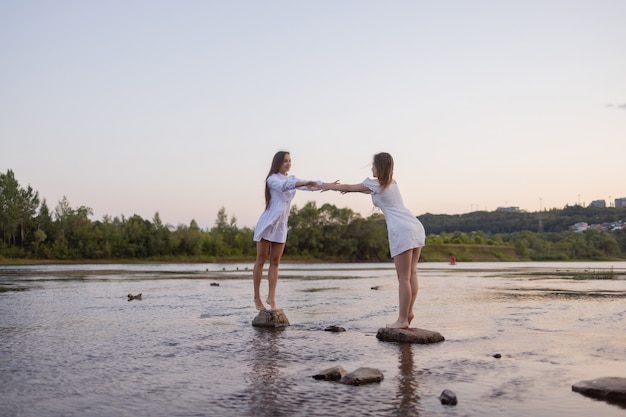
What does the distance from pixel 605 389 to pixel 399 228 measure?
12.3 ft

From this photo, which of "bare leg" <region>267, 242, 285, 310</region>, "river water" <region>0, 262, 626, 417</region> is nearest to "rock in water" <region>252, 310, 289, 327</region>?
"river water" <region>0, 262, 626, 417</region>

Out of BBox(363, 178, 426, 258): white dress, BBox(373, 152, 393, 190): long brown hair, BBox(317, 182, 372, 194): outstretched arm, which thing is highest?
BBox(373, 152, 393, 190): long brown hair

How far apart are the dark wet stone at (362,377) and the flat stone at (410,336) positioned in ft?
7.57

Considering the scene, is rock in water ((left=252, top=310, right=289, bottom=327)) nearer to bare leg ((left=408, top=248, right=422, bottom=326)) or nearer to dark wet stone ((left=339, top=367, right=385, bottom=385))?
bare leg ((left=408, top=248, right=422, bottom=326))

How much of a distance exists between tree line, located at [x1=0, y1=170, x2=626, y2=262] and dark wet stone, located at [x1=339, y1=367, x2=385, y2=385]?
96545 millimetres

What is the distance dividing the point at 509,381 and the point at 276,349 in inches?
104

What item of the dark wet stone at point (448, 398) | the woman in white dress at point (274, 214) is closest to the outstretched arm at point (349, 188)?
the woman in white dress at point (274, 214)

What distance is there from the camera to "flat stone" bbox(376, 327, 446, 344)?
743 cm

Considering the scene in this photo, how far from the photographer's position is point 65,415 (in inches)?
158

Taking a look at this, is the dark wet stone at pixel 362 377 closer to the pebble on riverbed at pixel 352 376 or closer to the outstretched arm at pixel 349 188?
the pebble on riverbed at pixel 352 376

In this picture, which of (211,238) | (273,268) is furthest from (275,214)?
(211,238)

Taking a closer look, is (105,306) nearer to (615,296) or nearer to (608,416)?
(608,416)

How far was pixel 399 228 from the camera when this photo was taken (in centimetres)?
804

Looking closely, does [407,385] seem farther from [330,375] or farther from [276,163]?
[276,163]
